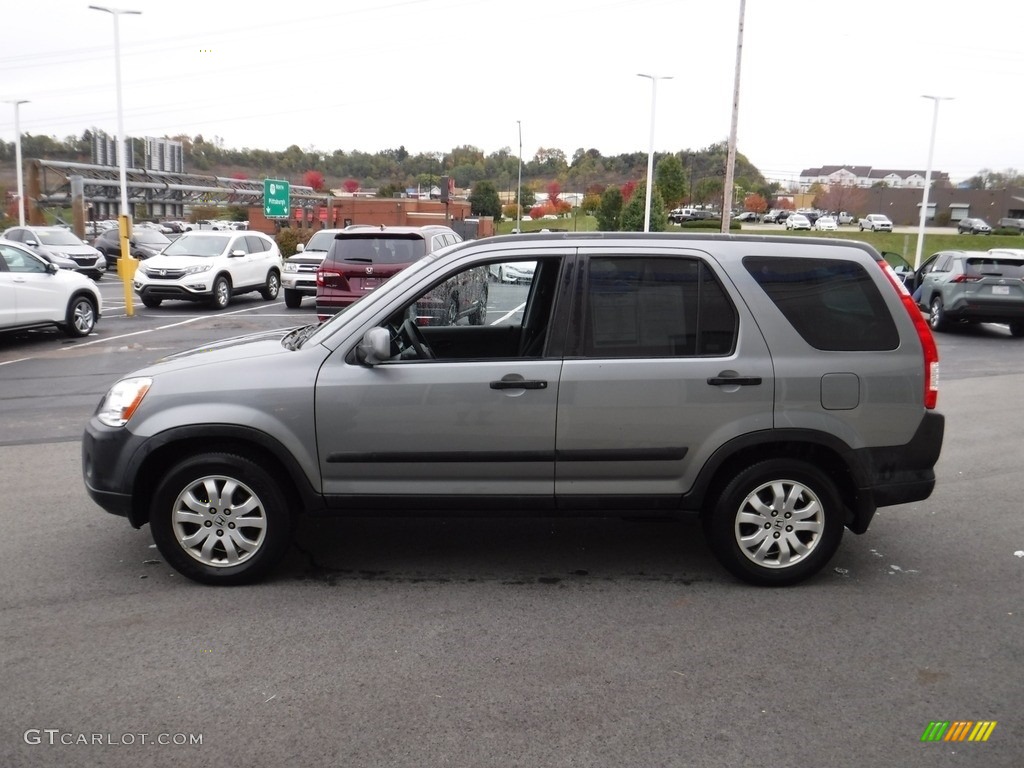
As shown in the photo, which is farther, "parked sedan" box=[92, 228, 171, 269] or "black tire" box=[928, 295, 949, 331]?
"parked sedan" box=[92, 228, 171, 269]

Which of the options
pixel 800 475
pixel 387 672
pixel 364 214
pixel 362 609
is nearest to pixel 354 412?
pixel 362 609

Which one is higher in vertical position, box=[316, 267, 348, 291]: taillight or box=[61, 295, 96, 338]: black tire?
box=[316, 267, 348, 291]: taillight

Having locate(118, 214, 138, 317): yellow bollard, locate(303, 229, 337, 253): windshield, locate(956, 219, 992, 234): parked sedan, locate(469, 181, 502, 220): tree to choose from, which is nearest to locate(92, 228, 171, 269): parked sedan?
locate(303, 229, 337, 253): windshield

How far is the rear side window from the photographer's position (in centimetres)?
477

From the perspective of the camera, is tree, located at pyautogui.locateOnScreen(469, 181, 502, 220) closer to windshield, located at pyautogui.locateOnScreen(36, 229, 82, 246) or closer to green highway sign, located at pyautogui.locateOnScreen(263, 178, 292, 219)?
green highway sign, located at pyautogui.locateOnScreen(263, 178, 292, 219)

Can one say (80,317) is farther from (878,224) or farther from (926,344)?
(878,224)

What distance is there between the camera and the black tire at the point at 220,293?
68.2ft

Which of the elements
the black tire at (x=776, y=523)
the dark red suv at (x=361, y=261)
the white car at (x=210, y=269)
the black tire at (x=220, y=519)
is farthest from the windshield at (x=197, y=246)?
the black tire at (x=776, y=523)

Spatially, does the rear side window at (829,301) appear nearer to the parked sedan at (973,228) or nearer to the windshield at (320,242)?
the windshield at (320,242)

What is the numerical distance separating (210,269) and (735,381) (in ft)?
59.7

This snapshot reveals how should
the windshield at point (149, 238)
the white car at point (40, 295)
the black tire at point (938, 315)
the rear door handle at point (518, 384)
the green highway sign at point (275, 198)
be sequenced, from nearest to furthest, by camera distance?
the rear door handle at point (518, 384), the white car at point (40, 295), the black tire at point (938, 315), the windshield at point (149, 238), the green highway sign at point (275, 198)

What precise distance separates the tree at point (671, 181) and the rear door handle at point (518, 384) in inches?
2660

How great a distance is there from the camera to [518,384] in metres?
4.62

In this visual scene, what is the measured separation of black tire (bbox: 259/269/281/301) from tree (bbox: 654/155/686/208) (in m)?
50.6
